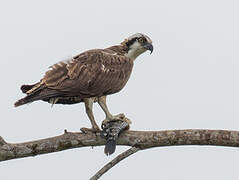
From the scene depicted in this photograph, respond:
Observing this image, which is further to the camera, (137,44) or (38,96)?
(137,44)

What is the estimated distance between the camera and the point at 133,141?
20.8ft

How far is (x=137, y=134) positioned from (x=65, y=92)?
1175 millimetres

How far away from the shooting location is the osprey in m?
6.61

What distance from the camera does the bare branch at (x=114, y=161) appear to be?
19.2 ft

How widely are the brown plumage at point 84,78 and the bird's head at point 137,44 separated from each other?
262mm

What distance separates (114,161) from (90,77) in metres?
1.41

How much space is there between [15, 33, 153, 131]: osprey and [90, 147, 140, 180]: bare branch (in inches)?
31.9

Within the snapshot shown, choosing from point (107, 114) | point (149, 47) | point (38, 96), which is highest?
point (149, 47)

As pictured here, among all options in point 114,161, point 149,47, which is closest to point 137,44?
point 149,47

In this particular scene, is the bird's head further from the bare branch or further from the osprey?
the bare branch

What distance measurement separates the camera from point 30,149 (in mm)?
6207

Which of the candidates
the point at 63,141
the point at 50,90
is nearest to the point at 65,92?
the point at 50,90

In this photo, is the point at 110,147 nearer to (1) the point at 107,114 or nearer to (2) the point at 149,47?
(1) the point at 107,114

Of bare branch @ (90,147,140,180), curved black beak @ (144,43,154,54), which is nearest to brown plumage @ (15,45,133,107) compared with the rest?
curved black beak @ (144,43,154,54)
